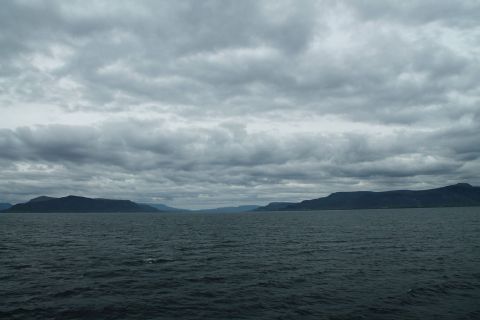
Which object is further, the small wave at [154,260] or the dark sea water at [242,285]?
the small wave at [154,260]

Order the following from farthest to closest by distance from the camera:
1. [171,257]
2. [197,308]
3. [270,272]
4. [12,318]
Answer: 1. [171,257]
2. [270,272]
3. [197,308]
4. [12,318]

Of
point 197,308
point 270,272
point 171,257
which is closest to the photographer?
point 197,308

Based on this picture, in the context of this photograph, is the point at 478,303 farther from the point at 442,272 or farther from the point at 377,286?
the point at 442,272

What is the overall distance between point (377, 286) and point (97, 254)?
50.8 m

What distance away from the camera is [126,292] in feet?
122

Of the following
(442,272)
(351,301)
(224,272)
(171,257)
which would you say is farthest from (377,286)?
(171,257)

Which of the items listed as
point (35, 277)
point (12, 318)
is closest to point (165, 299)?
point (12, 318)

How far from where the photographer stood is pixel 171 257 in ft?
200

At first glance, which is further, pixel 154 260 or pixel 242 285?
pixel 154 260

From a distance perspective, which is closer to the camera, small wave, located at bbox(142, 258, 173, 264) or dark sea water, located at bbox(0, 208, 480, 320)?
dark sea water, located at bbox(0, 208, 480, 320)

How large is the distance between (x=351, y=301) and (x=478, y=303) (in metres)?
12.7

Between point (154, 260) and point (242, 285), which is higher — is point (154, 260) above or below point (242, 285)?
above

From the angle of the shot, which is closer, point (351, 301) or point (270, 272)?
point (351, 301)

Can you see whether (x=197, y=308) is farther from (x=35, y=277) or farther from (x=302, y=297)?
(x=35, y=277)
